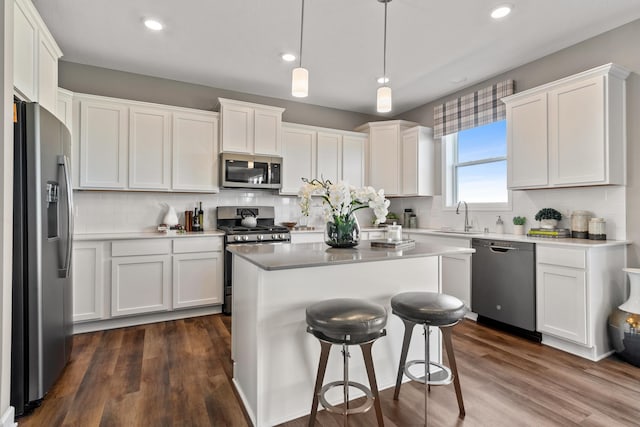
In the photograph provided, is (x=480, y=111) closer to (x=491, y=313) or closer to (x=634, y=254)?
(x=634, y=254)

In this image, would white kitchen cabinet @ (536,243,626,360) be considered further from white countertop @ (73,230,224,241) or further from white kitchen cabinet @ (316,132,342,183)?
white countertop @ (73,230,224,241)

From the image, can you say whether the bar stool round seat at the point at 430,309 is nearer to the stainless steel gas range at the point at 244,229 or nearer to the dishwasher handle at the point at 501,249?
the dishwasher handle at the point at 501,249

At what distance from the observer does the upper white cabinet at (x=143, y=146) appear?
10.8 feet

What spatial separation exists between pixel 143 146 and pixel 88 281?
1.46 m

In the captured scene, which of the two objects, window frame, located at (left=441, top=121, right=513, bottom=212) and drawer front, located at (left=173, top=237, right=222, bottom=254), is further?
window frame, located at (left=441, top=121, right=513, bottom=212)

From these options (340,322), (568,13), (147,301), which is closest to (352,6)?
(568,13)

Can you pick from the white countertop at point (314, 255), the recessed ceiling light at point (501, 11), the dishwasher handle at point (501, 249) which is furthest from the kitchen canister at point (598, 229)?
the recessed ceiling light at point (501, 11)

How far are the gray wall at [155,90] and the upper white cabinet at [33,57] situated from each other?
0.96 meters

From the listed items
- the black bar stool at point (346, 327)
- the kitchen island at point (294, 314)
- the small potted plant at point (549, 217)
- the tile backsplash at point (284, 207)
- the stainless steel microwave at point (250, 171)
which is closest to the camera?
the black bar stool at point (346, 327)

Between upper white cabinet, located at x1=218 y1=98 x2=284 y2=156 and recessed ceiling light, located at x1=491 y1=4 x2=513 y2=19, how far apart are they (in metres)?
2.45

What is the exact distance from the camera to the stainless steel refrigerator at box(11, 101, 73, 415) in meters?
1.79

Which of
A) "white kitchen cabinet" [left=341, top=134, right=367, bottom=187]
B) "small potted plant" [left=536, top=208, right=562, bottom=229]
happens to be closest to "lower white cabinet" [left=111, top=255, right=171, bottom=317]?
"white kitchen cabinet" [left=341, top=134, right=367, bottom=187]

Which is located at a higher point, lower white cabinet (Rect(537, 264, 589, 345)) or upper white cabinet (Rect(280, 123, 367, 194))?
upper white cabinet (Rect(280, 123, 367, 194))

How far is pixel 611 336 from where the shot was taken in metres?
2.59
